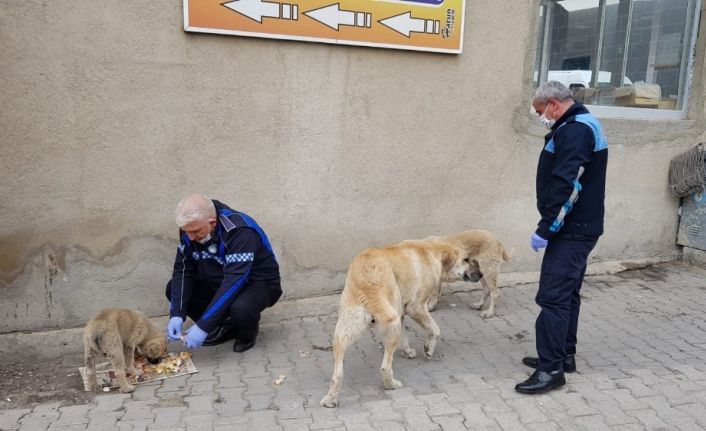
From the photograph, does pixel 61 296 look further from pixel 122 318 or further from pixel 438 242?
pixel 438 242

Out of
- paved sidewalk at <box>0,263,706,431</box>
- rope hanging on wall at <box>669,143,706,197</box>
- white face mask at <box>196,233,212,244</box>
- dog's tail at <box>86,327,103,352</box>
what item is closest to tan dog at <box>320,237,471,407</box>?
paved sidewalk at <box>0,263,706,431</box>

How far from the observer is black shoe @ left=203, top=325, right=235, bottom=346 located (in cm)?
482

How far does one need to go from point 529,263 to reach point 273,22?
12.9 feet

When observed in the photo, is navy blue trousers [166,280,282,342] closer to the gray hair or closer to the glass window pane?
the gray hair

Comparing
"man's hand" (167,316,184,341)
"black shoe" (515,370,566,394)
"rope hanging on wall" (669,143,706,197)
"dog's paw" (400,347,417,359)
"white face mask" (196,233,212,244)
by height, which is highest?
"rope hanging on wall" (669,143,706,197)

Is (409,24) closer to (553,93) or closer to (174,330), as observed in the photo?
(553,93)

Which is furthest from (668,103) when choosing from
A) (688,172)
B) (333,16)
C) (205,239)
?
(205,239)

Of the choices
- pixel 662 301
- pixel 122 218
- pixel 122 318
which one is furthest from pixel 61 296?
pixel 662 301

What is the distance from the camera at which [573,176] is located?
3596 mm

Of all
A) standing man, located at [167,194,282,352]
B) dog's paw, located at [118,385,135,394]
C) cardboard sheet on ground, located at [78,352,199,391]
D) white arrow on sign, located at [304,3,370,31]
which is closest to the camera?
dog's paw, located at [118,385,135,394]

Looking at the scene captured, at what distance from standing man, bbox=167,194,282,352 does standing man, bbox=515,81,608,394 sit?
7.16ft

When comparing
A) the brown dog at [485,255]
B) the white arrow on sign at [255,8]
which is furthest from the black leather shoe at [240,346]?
the white arrow on sign at [255,8]

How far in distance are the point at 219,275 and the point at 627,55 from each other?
584 centimetres

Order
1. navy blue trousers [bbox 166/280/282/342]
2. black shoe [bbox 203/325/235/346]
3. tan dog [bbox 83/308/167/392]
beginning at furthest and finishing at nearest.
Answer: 1. black shoe [bbox 203/325/235/346]
2. navy blue trousers [bbox 166/280/282/342]
3. tan dog [bbox 83/308/167/392]
